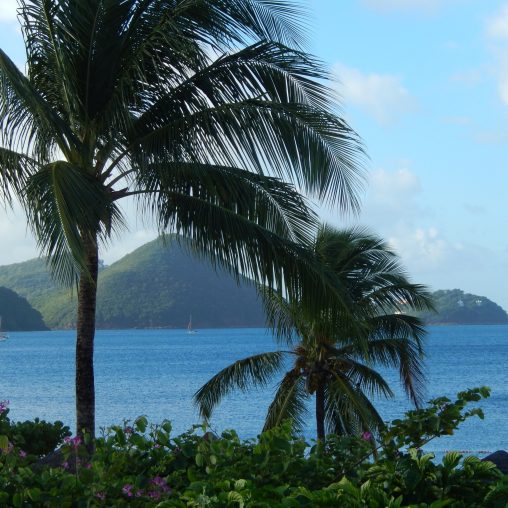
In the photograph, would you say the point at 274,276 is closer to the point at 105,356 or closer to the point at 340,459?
the point at 340,459

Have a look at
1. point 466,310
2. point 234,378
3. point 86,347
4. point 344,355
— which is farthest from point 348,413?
point 466,310

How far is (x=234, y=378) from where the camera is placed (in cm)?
1502

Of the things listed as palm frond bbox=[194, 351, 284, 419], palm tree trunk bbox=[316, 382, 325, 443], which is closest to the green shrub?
palm frond bbox=[194, 351, 284, 419]

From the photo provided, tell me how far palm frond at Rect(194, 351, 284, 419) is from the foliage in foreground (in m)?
10.1

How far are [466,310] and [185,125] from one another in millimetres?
165787

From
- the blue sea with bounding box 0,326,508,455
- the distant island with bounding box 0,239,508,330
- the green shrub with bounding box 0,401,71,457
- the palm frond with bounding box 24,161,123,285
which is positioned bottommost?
the blue sea with bounding box 0,326,508,455

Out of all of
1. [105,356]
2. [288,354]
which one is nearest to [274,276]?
[288,354]

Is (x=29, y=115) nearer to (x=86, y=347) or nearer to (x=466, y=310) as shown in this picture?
(x=86, y=347)

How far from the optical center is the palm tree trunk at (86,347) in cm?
869

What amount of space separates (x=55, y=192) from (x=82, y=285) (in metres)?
1.66

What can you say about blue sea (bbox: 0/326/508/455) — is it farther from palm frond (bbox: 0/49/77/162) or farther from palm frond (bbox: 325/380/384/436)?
palm frond (bbox: 0/49/77/162)

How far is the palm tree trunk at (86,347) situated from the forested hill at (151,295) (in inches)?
4502

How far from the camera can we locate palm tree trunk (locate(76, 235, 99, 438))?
8.69 m

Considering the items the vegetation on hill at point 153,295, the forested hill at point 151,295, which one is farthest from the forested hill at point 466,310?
the forested hill at point 151,295
